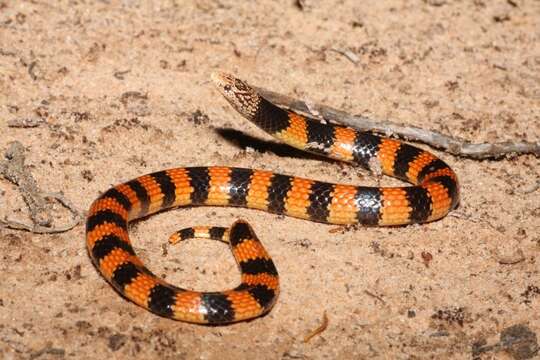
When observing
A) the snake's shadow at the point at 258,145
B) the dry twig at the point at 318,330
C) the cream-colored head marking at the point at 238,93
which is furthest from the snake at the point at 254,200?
the dry twig at the point at 318,330

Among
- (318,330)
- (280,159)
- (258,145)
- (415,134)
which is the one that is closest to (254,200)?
(280,159)

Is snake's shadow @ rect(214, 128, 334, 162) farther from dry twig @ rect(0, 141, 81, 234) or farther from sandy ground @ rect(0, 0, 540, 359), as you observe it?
dry twig @ rect(0, 141, 81, 234)

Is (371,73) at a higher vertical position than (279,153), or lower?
higher

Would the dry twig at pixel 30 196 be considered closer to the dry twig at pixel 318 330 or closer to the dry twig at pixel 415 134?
the dry twig at pixel 318 330

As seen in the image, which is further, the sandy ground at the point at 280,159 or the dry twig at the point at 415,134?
the dry twig at the point at 415,134

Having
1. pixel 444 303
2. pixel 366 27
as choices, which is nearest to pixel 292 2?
pixel 366 27

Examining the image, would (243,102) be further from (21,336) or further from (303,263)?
(21,336)

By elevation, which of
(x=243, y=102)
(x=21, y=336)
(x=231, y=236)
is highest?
(x=243, y=102)
